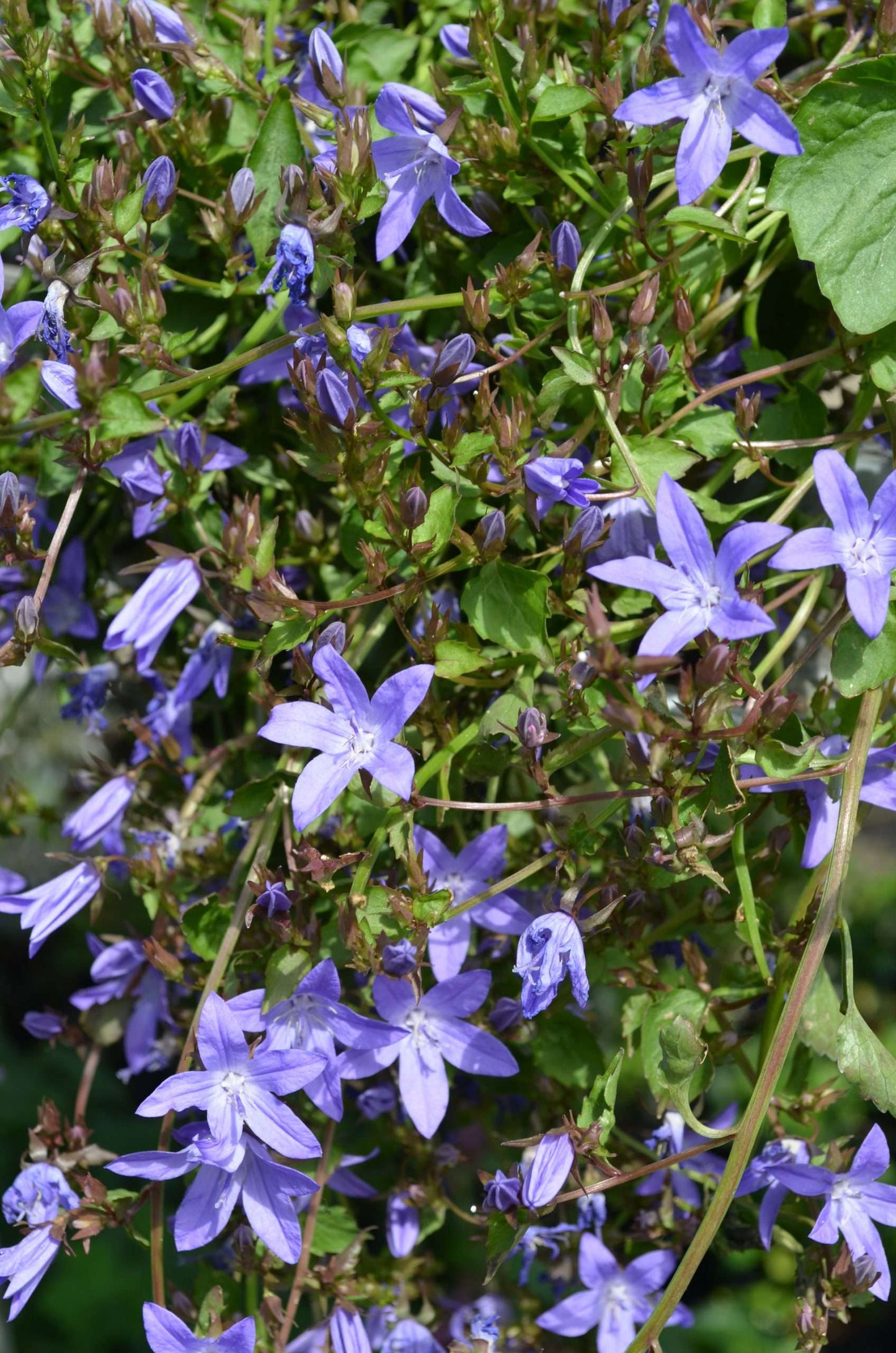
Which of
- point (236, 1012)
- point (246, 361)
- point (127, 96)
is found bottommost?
point (236, 1012)

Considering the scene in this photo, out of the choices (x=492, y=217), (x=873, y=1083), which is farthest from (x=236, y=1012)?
(x=492, y=217)

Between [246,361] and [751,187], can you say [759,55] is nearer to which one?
[751,187]

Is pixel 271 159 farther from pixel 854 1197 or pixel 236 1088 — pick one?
pixel 854 1197

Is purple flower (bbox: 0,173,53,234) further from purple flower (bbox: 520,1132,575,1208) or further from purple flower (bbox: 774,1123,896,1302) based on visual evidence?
purple flower (bbox: 774,1123,896,1302)

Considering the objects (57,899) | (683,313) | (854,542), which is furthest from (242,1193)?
(683,313)

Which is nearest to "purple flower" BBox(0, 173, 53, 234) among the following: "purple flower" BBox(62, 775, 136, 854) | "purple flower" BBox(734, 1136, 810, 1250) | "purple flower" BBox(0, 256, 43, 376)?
"purple flower" BBox(0, 256, 43, 376)

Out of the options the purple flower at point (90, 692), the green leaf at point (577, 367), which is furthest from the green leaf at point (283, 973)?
the green leaf at point (577, 367)
